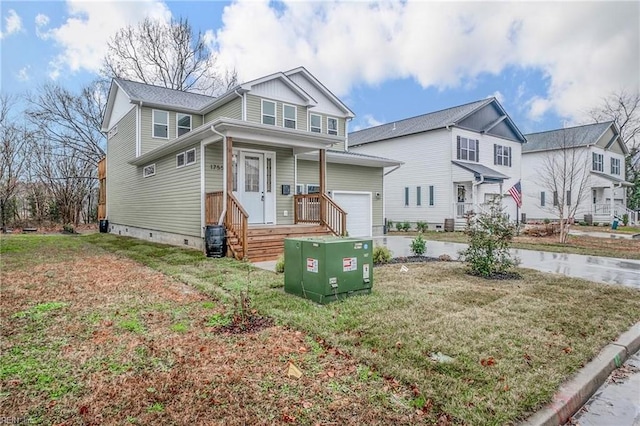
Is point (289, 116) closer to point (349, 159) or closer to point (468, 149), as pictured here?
point (349, 159)

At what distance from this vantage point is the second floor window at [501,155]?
938 inches

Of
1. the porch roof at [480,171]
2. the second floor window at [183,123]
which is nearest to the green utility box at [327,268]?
the second floor window at [183,123]

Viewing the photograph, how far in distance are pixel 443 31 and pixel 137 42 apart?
22.9 m

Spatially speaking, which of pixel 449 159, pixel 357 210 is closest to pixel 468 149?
pixel 449 159

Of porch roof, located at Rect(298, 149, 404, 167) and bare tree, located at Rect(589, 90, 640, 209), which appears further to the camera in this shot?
bare tree, located at Rect(589, 90, 640, 209)

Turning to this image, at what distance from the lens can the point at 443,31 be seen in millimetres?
13891

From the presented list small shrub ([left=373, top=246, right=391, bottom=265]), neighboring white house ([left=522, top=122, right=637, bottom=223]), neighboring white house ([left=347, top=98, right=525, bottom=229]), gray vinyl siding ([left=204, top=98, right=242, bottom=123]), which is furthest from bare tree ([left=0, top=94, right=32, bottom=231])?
neighboring white house ([left=522, top=122, right=637, bottom=223])

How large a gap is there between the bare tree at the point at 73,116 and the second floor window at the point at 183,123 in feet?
41.0

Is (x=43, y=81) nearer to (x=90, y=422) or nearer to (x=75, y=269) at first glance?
(x=75, y=269)

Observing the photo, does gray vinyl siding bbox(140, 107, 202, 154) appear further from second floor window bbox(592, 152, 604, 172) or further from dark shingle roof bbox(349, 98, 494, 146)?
second floor window bbox(592, 152, 604, 172)

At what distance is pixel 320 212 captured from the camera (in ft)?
38.6

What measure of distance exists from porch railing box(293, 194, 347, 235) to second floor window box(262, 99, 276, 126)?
410 centimetres

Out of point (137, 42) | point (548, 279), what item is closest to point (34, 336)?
point (548, 279)

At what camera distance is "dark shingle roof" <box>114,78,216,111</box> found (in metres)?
15.5
